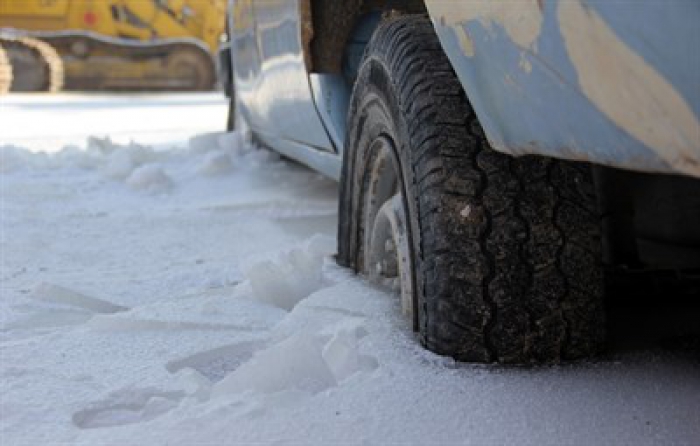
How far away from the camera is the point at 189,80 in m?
18.6

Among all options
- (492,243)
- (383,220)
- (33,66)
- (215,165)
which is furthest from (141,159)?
(33,66)

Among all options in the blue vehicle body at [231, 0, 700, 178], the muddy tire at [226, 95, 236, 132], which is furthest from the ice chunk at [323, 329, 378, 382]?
the muddy tire at [226, 95, 236, 132]

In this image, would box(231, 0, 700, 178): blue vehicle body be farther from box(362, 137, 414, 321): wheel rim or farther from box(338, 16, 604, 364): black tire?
box(362, 137, 414, 321): wheel rim

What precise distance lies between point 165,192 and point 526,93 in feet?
10.8

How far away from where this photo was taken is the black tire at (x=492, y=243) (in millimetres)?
1504

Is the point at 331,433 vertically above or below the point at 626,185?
below

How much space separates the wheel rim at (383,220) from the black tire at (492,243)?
0.61ft

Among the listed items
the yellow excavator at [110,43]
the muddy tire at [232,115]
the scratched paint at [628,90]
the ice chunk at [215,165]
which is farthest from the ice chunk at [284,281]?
the yellow excavator at [110,43]

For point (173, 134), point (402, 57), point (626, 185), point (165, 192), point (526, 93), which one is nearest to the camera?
point (526, 93)

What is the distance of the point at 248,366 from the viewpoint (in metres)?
1.50

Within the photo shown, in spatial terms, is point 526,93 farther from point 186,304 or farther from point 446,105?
point 186,304

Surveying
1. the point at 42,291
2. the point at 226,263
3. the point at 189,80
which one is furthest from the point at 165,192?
the point at 189,80

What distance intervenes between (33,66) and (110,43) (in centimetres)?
151

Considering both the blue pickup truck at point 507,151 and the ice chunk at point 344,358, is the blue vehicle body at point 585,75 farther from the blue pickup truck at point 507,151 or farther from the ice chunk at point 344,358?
the ice chunk at point 344,358
